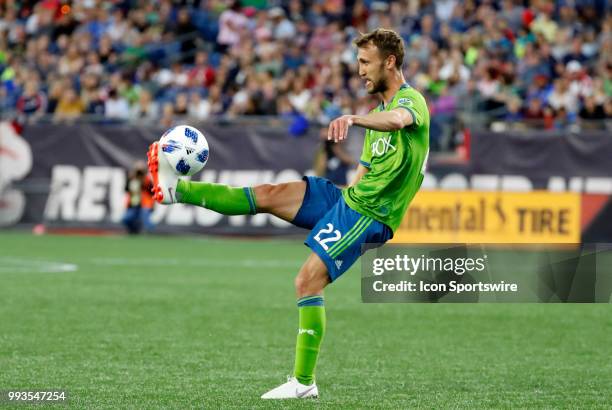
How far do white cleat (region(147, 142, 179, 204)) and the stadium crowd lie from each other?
41.8 feet

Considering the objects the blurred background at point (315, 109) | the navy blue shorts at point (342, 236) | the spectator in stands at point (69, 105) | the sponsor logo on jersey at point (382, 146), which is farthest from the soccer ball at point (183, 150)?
the spectator in stands at point (69, 105)

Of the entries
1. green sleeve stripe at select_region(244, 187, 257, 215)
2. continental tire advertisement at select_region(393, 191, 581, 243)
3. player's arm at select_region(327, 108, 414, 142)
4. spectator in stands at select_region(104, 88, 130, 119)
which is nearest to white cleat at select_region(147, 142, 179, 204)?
green sleeve stripe at select_region(244, 187, 257, 215)

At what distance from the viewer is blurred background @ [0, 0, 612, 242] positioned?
20344 mm

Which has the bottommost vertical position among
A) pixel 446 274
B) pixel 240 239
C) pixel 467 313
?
pixel 240 239

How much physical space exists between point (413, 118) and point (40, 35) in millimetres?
21158

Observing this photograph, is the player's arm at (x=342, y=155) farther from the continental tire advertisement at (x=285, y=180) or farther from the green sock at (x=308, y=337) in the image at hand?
the green sock at (x=308, y=337)

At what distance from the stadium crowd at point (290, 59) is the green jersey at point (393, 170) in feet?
42.1

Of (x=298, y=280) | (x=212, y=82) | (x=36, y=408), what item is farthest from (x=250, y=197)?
(x=212, y=82)

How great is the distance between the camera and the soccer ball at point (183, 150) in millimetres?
7629

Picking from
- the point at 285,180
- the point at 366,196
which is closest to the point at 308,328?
the point at 366,196

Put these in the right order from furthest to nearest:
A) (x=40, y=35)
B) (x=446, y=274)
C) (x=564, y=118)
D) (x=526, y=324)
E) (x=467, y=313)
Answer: (x=40, y=35) < (x=564, y=118) < (x=467, y=313) < (x=526, y=324) < (x=446, y=274)

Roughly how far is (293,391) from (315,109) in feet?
48.6

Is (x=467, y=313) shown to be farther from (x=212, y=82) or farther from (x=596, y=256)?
(x=212, y=82)

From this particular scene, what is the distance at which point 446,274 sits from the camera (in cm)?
766
